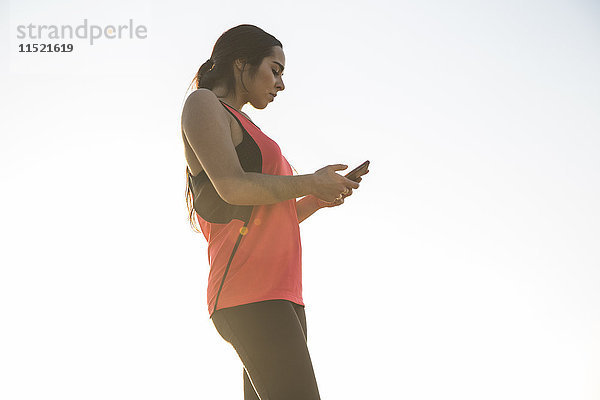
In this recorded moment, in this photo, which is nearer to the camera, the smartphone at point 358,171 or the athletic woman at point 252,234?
the athletic woman at point 252,234

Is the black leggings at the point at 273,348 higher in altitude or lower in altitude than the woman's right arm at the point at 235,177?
lower

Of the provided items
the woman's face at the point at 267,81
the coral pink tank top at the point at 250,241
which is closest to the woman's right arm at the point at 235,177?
the coral pink tank top at the point at 250,241

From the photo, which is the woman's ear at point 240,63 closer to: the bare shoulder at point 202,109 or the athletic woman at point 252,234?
the athletic woman at point 252,234

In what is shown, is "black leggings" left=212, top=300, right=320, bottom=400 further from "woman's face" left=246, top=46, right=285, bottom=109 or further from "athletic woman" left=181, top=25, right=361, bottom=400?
"woman's face" left=246, top=46, right=285, bottom=109

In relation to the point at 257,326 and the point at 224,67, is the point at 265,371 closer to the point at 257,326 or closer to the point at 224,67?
the point at 257,326

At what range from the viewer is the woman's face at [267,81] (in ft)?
7.02

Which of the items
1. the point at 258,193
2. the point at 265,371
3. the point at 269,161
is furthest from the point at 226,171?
the point at 265,371

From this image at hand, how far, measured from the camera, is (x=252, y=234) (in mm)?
1880

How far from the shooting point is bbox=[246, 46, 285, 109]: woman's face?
2.14m

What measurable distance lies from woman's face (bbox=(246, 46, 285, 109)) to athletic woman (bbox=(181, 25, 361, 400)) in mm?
125


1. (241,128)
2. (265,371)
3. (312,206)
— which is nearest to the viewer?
(265,371)

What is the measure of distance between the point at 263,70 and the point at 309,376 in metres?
1.16

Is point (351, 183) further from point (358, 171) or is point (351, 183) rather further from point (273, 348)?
point (273, 348)

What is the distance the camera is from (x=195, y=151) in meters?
1.83
